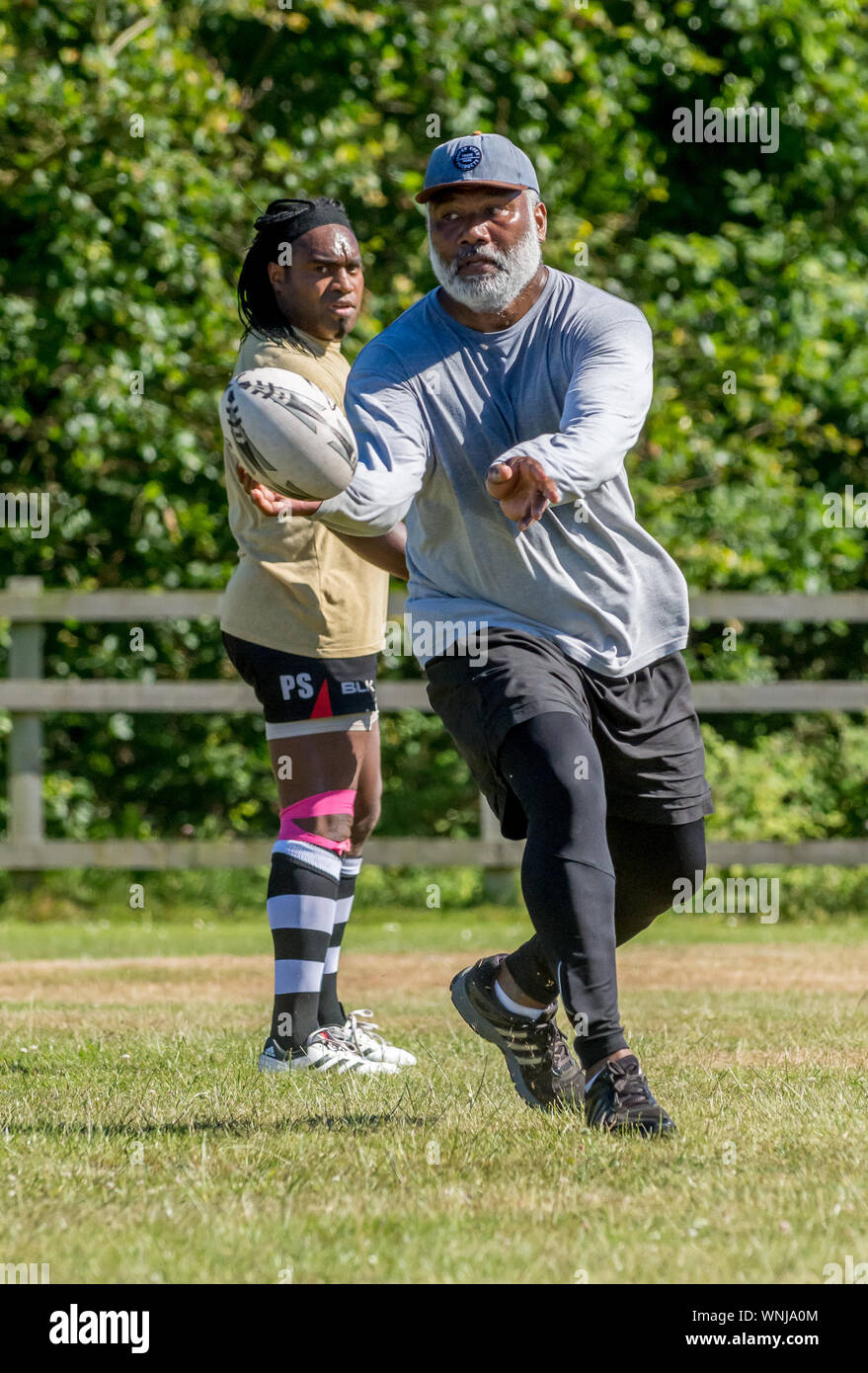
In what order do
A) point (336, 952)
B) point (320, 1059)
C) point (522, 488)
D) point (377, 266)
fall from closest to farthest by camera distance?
point (522, 488) → point (320, 1059) → point (336, 952) → point (377, 266)

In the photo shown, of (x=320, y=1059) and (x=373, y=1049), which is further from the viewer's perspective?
(x=373, y=1049)

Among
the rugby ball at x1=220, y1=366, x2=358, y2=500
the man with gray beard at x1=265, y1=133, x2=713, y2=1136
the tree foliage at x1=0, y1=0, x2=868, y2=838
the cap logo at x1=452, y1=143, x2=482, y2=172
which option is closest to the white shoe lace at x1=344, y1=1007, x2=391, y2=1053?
the man with gray beard at x1=265, y1=133, x2=713, y2=1136

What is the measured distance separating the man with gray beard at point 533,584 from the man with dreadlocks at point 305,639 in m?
0.77

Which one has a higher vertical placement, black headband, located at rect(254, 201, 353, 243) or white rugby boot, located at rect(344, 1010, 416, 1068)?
black headband, located at rect(254, 201, 353, 243)

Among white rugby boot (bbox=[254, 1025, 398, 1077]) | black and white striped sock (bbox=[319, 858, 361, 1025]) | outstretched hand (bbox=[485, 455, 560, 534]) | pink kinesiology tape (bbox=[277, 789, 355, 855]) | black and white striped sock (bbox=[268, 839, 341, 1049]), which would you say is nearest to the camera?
outstretched hand (bbox=[485, 455, 560, 534])

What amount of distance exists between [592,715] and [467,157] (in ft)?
4.33

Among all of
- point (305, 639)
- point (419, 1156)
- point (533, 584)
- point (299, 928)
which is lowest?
point (419, 1156)

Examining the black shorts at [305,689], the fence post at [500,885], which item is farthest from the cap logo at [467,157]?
the fence post at [500,885]

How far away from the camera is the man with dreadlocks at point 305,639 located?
5168 millimetres

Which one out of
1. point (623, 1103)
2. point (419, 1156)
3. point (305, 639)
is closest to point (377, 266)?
point (305, 639)

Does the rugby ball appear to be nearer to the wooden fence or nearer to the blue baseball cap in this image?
the blue baseball cap

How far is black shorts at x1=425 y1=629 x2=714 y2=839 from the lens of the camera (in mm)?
3998

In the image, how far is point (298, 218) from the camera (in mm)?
5273

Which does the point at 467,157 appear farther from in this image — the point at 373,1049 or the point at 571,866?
the point at 373,1049
